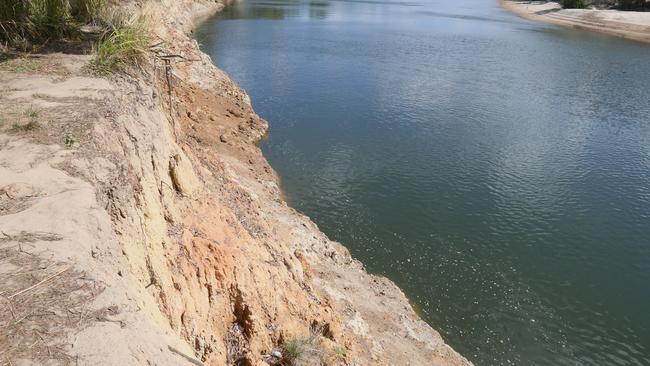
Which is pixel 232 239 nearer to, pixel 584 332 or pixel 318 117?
pixel 584 332

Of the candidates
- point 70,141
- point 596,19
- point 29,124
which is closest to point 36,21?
point 29,124

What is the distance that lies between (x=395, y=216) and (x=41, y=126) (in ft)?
50.6

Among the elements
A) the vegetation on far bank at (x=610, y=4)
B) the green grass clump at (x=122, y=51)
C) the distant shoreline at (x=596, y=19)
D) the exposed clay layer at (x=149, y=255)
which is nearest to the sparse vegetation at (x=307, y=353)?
the exposed clay layer at (x=149, y=255)

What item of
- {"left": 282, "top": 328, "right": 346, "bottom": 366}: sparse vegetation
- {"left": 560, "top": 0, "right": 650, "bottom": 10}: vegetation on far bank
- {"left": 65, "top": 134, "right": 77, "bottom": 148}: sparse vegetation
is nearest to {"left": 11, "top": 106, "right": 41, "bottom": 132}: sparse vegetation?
{"left": 65, "top": 134, "right": 77, "bottom": 148}: sparse vegetation

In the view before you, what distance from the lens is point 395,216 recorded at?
68.3 feet

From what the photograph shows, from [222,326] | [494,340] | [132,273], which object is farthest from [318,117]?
[132,273]

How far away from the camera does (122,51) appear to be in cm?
985

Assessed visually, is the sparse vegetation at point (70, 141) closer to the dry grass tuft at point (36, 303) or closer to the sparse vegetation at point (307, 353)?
the dry grass tuft at point (36, 303)

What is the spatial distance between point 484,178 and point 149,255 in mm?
19730

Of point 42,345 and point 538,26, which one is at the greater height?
point 538,26

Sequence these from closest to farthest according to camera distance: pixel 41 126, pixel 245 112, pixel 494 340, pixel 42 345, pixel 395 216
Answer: pixel 42 345 < pixel 41 126 < pixel 494 340 < pixel 395 216 < pixel 245 112

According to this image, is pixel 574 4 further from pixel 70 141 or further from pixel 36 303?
pixel 36 303

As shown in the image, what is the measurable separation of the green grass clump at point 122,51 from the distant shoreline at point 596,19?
70694mm

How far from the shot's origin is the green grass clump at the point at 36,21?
11602 mm
